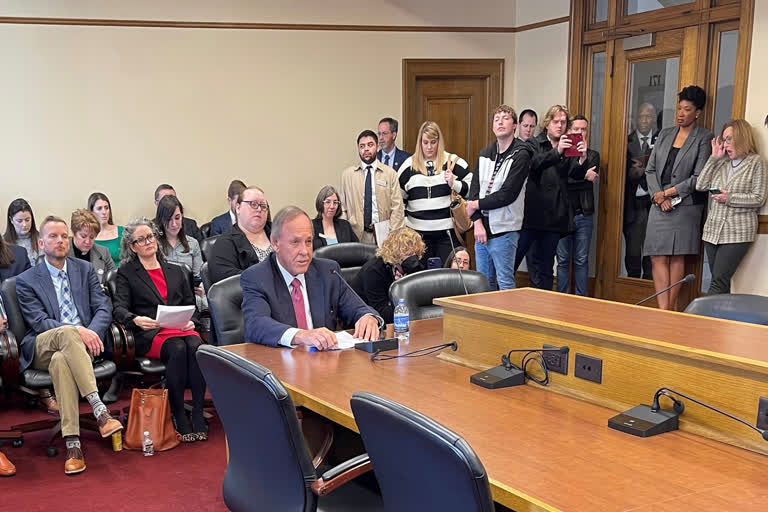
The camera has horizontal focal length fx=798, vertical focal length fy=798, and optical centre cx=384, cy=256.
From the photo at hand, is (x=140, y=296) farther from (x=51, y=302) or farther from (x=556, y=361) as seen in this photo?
(x=556, y=361)

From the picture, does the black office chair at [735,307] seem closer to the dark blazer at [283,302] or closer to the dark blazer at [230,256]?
the dark blazer at [283,302]

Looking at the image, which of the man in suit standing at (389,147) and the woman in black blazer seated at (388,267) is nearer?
the woman in black blazer seated at (388,267)

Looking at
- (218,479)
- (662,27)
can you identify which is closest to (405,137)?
(662,27)

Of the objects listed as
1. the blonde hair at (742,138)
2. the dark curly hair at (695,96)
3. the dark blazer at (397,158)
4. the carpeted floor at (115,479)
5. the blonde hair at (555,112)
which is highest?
the dark curly hair at (695,96)

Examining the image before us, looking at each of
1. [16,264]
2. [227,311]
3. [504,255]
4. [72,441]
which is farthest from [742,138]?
[16,264]

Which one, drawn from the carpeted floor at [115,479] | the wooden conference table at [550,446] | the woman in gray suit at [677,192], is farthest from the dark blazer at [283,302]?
the woman in gray suit at [677,192]

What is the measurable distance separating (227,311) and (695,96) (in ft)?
13.2

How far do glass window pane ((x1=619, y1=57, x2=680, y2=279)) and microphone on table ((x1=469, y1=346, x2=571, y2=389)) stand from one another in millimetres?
4360

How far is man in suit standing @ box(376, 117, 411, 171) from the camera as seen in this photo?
683cm

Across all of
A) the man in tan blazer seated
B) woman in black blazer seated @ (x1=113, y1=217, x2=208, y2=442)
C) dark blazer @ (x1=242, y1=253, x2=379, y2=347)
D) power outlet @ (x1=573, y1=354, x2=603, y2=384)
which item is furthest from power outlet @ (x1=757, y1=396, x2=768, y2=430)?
the man in tan blazer seated

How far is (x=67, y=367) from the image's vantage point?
396 centimetres

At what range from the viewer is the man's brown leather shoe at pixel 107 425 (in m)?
3.89

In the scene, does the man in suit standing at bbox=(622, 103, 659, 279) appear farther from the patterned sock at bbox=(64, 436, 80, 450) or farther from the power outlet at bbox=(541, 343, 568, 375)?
the patterned sock at bbox=(64, 436, 80, 450)

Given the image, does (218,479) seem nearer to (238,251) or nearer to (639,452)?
(238,251)
